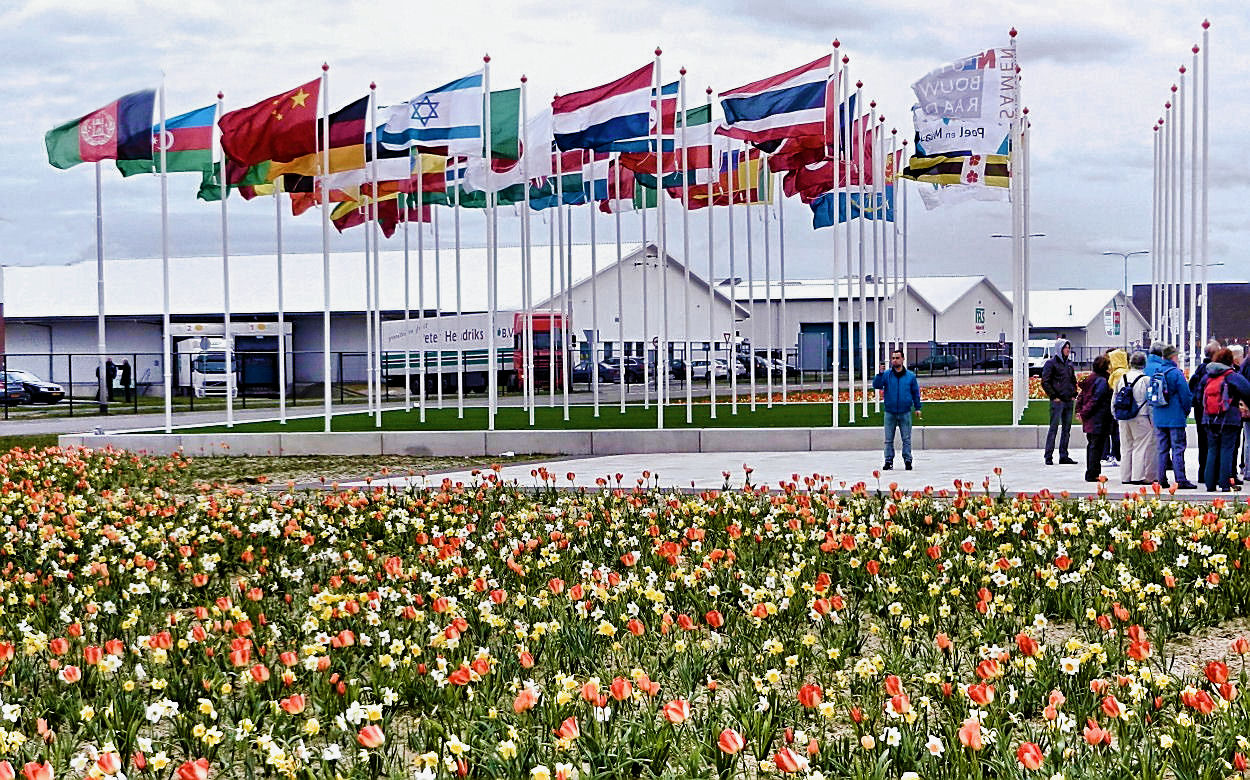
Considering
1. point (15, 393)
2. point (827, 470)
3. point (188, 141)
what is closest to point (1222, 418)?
point (827, 470)

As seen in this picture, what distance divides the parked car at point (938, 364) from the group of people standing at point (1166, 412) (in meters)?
58.0

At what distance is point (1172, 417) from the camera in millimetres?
17203

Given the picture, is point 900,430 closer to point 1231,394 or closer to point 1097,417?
point 1097,417

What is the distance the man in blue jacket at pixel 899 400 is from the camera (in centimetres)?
2047

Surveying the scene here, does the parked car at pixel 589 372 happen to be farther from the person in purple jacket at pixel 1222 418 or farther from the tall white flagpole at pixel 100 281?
the person in purple jacket at pixel 1222 418

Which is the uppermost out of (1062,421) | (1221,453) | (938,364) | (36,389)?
(938,364)

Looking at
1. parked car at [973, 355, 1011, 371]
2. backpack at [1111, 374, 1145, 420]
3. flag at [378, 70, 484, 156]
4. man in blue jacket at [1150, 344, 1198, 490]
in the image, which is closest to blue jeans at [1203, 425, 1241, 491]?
man in blue jacket at [1150, 344, 1198, 490]

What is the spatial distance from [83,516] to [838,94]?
16.7 metres

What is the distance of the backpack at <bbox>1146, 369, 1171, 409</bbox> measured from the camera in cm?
1719

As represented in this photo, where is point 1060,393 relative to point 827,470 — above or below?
above

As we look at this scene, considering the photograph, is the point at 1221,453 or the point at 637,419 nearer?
the point at 1221,453

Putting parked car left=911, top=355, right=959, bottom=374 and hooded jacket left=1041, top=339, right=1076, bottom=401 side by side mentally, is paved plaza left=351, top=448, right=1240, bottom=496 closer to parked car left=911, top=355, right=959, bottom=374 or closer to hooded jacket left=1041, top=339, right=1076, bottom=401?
hooded jacket left=1041, top=339, right=1076, bottom=401

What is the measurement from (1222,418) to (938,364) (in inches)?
2766

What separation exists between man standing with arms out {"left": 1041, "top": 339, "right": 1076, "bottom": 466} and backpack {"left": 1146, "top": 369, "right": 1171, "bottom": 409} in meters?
3.29
